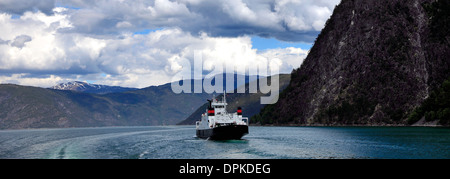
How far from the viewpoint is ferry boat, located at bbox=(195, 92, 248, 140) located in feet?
354

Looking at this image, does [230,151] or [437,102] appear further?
[437,102]

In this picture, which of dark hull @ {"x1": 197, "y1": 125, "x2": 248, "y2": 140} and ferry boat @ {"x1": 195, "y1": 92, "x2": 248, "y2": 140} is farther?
ferry boat @ {"x1": 195, "y1": 92, "x2": 248, "y2": 140}

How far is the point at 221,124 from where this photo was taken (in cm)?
11569

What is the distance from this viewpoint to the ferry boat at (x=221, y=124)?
108 metres

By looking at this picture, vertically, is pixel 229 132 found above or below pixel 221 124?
below

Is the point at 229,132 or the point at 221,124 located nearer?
the point at 229,132

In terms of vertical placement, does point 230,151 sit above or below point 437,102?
below

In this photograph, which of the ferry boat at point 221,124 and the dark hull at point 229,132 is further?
the ferry boat at point 221,124

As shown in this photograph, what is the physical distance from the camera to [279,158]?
68.6 m
